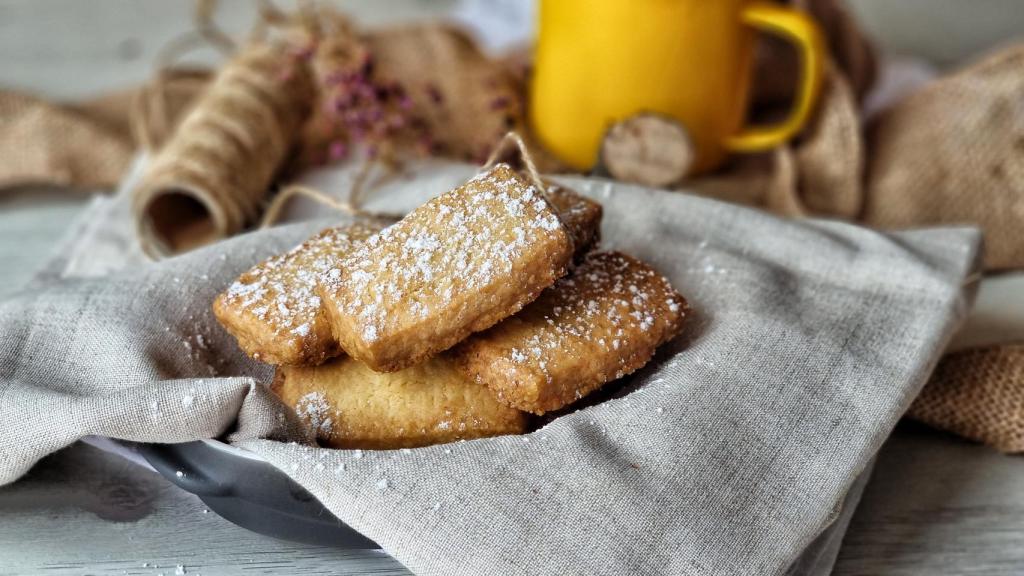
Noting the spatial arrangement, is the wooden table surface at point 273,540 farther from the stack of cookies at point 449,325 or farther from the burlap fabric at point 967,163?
the burlap fabric at point 967,163

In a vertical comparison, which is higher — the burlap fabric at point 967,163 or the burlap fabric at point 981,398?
the burlap fabric at point 967,163

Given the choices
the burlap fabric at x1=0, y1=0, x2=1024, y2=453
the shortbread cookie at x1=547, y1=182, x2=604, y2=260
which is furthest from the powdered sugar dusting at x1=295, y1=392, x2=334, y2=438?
the burlap fabric at x1=0, y1=0, x2=1024, y2=453

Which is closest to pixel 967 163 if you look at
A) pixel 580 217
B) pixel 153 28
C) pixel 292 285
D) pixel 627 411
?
pixel 580 217

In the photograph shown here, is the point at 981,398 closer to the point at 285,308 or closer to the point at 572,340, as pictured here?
the point at 572,340

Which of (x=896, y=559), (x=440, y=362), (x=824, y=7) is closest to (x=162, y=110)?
(x=440, y=362)

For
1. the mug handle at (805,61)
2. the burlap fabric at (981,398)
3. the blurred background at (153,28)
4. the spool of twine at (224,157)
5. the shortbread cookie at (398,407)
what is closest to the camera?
the shortbread cookie at (398,407)

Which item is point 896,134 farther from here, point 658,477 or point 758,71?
point 658,477

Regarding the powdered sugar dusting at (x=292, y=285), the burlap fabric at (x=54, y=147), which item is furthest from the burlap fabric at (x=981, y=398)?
the burlap fabric at (x=54, y=147)
